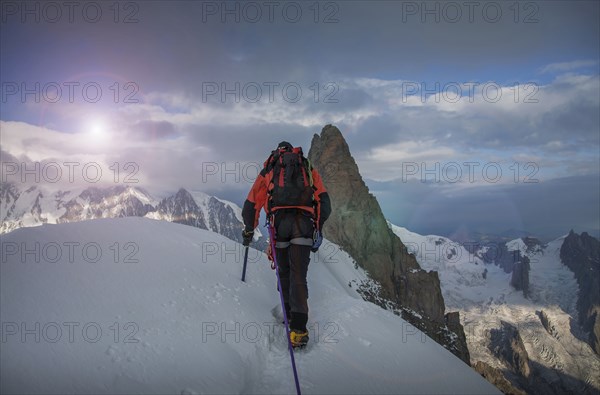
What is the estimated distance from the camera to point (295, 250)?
24.4 ft

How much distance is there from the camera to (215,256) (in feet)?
33.8

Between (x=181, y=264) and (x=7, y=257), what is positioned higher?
(x=7, y=257)

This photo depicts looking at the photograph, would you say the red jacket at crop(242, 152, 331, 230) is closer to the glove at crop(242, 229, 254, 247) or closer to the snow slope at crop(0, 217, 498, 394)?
the glove at crop(242, 229, 254, 247)

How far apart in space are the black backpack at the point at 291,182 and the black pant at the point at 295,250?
28 cm

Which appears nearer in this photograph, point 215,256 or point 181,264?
point 181,264

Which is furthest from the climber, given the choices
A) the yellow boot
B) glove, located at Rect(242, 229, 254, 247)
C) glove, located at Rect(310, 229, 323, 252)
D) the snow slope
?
the snow slope

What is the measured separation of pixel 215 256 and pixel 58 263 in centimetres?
412

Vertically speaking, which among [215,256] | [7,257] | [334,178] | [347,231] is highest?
[334,178]

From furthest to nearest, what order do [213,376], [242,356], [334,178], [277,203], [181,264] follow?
[334,178], [181,264], [277,203], [242,356], [213,376]

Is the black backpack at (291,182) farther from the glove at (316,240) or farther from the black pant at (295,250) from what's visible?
the glove at (316,240)

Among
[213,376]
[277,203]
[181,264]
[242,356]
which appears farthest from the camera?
[181,264]

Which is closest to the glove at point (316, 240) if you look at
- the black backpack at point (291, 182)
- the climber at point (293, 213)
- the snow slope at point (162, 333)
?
the climber at point (293, 213)

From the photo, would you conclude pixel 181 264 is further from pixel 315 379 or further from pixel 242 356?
pixel 315 379

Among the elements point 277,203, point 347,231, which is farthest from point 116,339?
point 347,231
